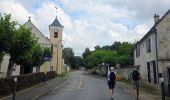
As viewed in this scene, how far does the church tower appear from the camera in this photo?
67938mm

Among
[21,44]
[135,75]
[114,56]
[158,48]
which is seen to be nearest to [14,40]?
[21,44]

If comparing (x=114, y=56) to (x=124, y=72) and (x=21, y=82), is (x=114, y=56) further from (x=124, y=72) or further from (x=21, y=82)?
(x=21, y=82)

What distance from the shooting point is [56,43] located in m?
68.6

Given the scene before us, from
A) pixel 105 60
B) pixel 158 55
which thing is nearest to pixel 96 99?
pixel 158 55

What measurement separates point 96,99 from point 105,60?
1946 inches

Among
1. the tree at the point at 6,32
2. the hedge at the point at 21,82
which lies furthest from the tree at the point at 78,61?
the tree at the point at 6,32

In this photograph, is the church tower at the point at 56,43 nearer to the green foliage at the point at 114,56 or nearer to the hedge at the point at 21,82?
the green foliage at the point at 114,56

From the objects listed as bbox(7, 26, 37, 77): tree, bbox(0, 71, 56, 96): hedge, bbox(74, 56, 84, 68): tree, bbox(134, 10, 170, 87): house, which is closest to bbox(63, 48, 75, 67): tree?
bbox(74, 56, 84, 68): tree

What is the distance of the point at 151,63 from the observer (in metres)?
28.0

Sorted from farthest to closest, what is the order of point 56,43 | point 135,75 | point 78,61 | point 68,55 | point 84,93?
1. point 78,61
2. point 68,55
3. point 56,43
4. point 84,93
5. point 135,75

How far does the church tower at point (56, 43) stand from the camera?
67938 mm

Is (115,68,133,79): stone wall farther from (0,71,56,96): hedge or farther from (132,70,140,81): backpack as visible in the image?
(132,70,140,81): backpack

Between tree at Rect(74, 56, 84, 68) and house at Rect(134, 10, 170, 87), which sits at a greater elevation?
tree at Rect(74, 56, 84, 68)

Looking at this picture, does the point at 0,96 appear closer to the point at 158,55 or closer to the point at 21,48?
the point at 21,48
